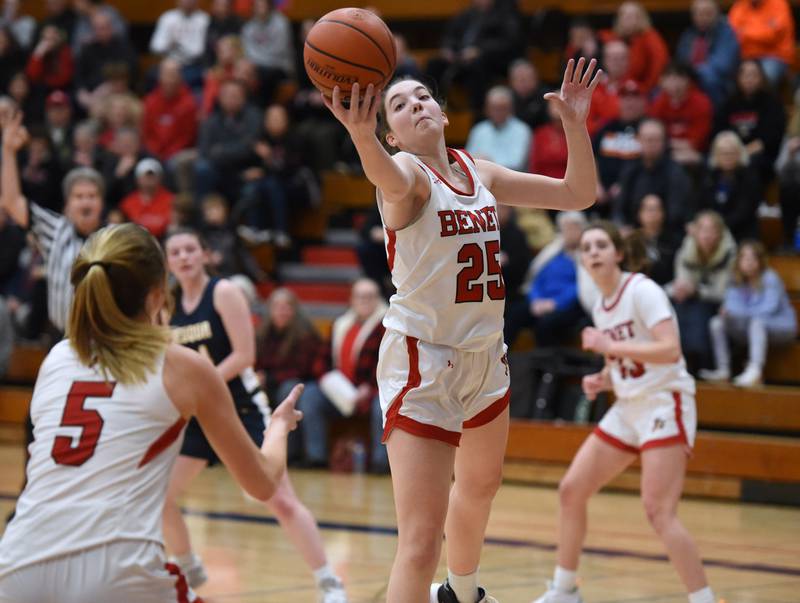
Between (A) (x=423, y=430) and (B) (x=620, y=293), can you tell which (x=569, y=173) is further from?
(B) (x=620, y=293)

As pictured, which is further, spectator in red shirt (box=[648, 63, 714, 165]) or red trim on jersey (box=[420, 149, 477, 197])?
spectator in red shirt (box=[648, 63, 714, 165])

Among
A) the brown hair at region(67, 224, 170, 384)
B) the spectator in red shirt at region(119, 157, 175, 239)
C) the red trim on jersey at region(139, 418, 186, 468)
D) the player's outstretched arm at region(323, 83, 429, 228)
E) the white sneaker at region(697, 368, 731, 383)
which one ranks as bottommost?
the red trim on jersey at region(139, 418, 186, 468)

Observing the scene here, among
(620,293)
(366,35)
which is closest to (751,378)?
(620,293)

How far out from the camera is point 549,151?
39.6 feet

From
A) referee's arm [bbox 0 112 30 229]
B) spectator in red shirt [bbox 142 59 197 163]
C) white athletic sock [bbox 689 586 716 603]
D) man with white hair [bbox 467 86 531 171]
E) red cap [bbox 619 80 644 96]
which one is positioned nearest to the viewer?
white athletic sock [bbox 689 586 716 603]

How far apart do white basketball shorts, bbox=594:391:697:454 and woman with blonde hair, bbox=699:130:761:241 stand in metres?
5.22

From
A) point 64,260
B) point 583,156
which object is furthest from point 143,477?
point 64,260

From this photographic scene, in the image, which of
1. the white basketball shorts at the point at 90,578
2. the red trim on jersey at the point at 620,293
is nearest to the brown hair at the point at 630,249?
the red trim on jersey at the point at 620,293

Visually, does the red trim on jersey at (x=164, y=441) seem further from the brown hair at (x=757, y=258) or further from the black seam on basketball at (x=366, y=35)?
the brown hair at (x=757, y=258)

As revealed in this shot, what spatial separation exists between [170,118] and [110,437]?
1142cm

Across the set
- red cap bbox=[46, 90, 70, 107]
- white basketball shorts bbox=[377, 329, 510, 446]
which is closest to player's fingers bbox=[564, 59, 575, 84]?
white basketball shorts bbox=[377, 329, 510, 446]

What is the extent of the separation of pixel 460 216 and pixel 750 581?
3188mm

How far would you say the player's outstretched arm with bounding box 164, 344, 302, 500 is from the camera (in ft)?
10.2

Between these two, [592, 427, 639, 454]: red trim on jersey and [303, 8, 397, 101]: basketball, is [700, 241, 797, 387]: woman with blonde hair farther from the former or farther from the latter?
[303, 8, 397, 101]: basketball
